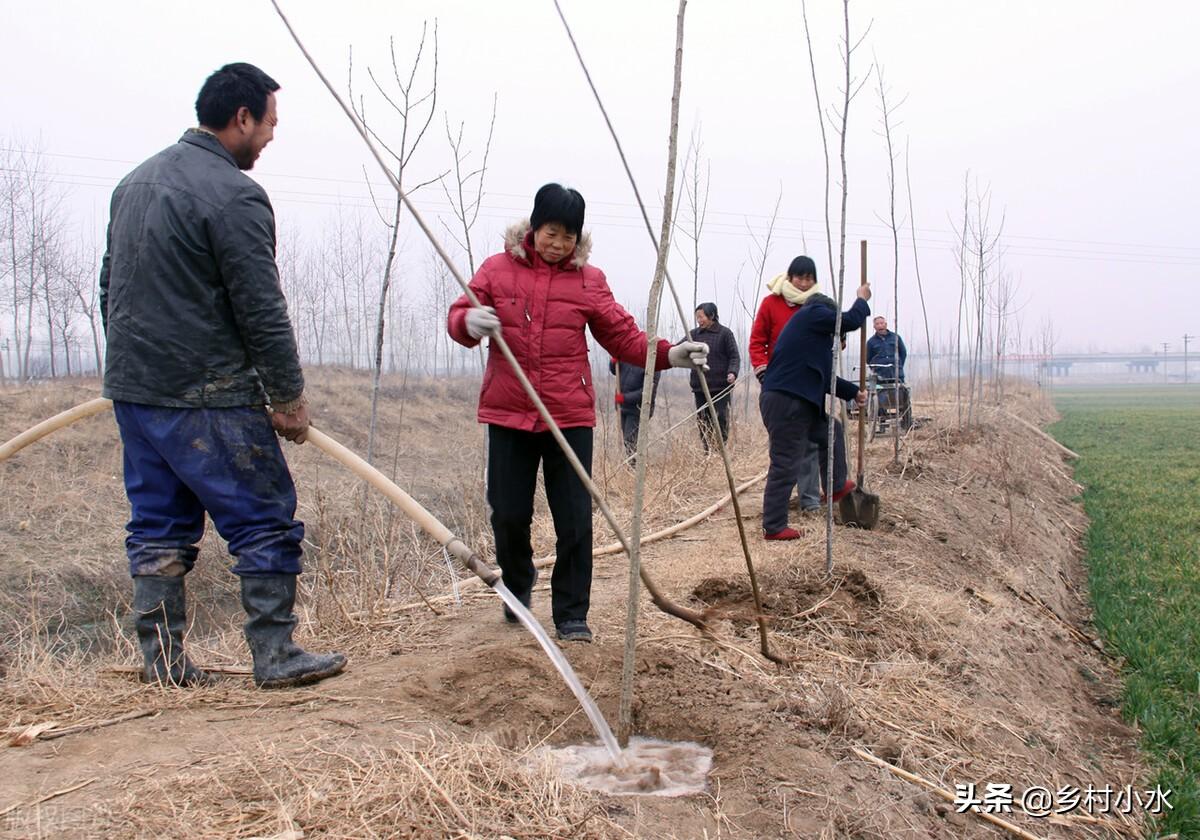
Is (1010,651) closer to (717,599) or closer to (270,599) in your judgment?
(717,599)

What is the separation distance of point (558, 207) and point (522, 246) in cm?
21

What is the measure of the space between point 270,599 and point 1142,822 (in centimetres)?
300

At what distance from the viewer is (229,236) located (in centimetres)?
275

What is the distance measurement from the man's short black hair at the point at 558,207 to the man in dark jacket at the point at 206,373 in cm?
88

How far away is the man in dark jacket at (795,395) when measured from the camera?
18.0 feet

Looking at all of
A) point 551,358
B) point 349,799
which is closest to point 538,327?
point 551,358

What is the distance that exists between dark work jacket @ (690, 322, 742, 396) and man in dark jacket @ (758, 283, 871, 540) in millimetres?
3135

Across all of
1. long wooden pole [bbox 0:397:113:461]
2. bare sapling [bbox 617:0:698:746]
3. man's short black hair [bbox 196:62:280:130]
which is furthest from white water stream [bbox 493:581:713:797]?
man's short black hair [bbox 196:62:280:130]

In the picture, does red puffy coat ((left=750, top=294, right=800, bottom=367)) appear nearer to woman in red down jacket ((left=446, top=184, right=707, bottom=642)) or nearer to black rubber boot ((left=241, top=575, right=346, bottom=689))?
woman in red down jacket ((left=446, top=184, right=707, bottom=642))

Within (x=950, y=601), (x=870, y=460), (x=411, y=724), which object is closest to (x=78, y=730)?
(x=411, y=724)

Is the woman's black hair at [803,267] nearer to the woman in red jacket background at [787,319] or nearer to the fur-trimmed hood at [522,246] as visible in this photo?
the woman in red jacket background at [787,319]

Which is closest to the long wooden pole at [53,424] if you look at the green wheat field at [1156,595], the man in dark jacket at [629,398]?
the green wheat field at [1156,595]

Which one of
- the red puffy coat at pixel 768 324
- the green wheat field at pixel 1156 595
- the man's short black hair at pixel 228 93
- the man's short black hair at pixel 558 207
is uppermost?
the man's short black hair at pixel 228 93

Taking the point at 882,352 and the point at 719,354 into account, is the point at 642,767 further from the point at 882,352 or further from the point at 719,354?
the point at 882,352
